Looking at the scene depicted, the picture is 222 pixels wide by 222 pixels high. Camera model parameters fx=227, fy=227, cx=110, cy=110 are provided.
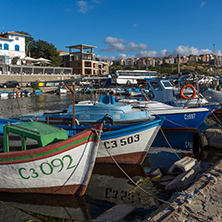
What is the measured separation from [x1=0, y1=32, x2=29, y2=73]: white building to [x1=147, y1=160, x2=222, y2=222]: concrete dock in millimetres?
63000

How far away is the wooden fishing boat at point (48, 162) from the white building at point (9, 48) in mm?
59491

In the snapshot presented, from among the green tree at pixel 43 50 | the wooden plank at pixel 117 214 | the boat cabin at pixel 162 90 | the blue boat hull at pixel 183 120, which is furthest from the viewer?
the green tree at pixel 43 50

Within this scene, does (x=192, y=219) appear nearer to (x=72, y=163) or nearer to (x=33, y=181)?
(x=72, y=163)

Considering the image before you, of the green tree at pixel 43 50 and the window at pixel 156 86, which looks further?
the green tree at pixel 43 50

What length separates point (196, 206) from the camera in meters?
5.39

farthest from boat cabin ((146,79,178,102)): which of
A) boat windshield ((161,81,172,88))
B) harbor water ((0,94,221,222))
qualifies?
harbor water ((0,94,221,222))

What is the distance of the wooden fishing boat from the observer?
6770mm

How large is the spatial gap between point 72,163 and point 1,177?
238cm

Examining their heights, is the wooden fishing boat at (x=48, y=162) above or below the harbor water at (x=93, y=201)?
above

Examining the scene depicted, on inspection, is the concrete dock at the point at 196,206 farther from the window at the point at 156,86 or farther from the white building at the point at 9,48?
the white building at the point at 9,48

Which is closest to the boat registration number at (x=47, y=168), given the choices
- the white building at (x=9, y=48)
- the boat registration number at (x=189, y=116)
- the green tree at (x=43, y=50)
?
the boat registration number at (x=189, y=116)

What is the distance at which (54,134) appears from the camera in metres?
7.46

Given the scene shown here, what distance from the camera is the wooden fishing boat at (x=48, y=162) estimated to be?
6770mm

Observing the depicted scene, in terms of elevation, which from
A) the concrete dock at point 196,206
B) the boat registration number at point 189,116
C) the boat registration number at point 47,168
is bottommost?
the concrete dock at point 196,206
